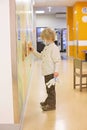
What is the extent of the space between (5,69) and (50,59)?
1281mm

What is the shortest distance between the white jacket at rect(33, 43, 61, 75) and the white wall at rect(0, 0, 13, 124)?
1.22 metres

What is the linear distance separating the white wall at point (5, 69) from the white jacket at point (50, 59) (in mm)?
1222

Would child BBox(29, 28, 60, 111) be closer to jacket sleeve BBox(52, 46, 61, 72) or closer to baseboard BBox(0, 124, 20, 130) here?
jacket sleeve BBox(52, 46, 61, 72)

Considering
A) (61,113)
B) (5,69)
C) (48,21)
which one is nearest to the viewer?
(5,69)

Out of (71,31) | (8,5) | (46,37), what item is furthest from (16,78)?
(71,31)

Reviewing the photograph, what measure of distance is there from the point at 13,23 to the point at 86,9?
10066 mm

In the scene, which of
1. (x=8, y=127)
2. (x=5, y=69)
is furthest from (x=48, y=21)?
(x=8, y=127)

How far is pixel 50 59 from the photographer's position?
445 cm

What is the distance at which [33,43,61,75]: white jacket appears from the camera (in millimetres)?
4419

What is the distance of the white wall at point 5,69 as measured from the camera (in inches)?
128

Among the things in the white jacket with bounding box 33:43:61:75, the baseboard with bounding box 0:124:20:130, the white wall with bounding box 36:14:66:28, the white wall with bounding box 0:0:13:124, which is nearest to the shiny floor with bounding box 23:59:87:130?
the baseboard with bounding box 0:124:20:130

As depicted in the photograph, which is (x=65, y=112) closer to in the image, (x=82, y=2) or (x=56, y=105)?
(x=56, y=105)

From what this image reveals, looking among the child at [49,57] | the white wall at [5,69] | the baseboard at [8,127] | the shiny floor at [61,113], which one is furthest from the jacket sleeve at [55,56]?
the baseboard at [8,127]

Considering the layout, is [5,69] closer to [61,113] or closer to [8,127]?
[8,127]
